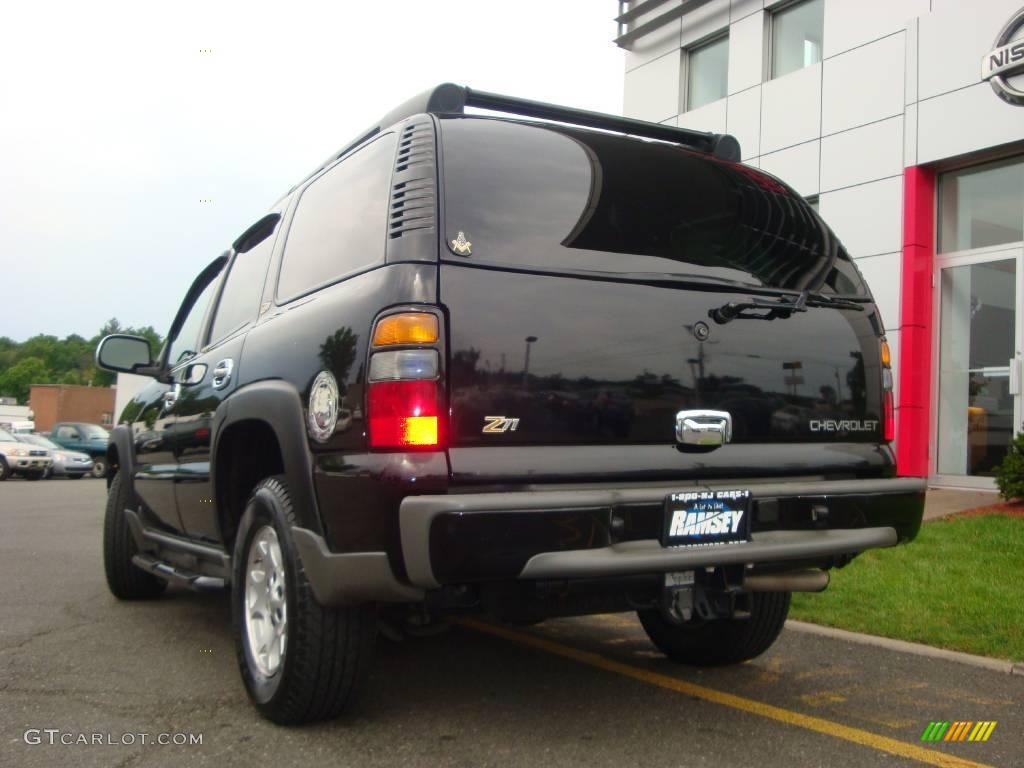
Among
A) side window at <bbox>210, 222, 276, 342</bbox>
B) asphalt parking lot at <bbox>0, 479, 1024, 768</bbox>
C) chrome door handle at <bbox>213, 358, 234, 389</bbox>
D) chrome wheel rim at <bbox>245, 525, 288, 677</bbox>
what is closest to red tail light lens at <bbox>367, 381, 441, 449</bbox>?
chrome wheel rim at <bbox>245, 525, 288, 677</bbox>

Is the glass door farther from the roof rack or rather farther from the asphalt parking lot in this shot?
the roof rack

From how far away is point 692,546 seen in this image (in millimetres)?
2988

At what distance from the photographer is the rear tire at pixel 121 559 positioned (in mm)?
5660

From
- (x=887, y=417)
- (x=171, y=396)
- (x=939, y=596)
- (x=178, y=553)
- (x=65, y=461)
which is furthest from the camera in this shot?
(x=65, y=461)

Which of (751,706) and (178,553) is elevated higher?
(178,553)

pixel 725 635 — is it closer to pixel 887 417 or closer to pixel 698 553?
pixel 887 417

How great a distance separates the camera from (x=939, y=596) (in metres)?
5.65

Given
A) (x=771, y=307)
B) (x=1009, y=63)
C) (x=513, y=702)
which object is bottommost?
(x=513, y=702)

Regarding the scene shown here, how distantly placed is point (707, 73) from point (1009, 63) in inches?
252

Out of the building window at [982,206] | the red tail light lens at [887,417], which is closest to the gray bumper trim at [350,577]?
the red tail light lens at [887,417]

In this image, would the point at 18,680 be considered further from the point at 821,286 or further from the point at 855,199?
the point at 855,199

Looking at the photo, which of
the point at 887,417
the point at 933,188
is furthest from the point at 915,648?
the point at 933,188

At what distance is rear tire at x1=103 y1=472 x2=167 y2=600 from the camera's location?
566cm

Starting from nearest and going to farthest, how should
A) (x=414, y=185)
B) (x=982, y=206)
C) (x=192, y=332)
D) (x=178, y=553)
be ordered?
(x=414, y=185) < (x=178, y=553) < (x=192, y=332) < (x=982, y=206)
